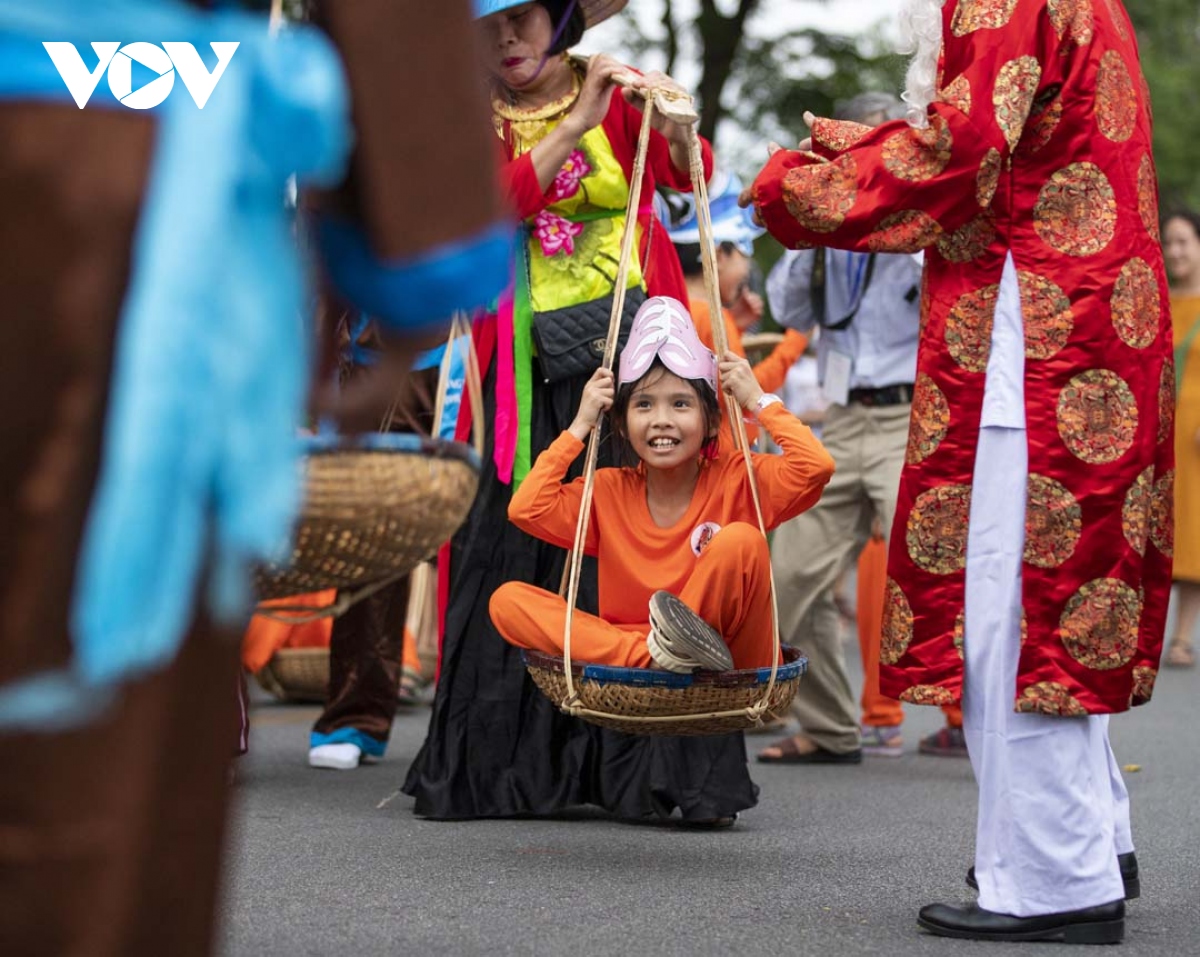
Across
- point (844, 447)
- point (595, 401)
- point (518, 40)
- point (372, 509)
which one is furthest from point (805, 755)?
point (372, 509)

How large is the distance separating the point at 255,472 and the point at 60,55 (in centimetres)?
45

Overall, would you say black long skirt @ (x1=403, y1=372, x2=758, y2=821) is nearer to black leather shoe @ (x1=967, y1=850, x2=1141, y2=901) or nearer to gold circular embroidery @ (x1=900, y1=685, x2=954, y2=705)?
black leather shoe @ (x1=967, y1=850, x2=1141, y2=901)

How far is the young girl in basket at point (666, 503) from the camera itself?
13.8 ft

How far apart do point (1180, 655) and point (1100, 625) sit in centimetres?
642

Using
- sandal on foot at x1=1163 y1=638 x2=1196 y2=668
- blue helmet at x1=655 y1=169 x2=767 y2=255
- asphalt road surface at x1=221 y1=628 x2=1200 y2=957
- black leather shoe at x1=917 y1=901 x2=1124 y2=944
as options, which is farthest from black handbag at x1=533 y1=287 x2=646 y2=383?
sandal on foot at x1=1163 y1=638 x2=1196 y2=668

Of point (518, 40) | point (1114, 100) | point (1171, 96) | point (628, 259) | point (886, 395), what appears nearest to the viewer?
point (1114, 100)

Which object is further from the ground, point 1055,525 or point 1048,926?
point 1055,525

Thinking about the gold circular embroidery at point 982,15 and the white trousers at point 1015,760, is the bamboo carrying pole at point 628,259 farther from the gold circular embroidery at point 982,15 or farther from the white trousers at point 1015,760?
the gold circular embroidery at point 982,15

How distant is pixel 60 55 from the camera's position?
1.72m

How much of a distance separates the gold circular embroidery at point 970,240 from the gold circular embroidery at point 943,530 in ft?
1.49

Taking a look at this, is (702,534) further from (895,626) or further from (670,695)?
(895,626)

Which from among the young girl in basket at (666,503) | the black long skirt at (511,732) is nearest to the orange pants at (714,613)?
the young girl in basket at (666,503)

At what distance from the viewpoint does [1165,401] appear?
11.8 feet

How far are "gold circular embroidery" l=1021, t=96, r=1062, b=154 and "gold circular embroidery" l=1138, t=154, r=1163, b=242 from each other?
22 centimetres
